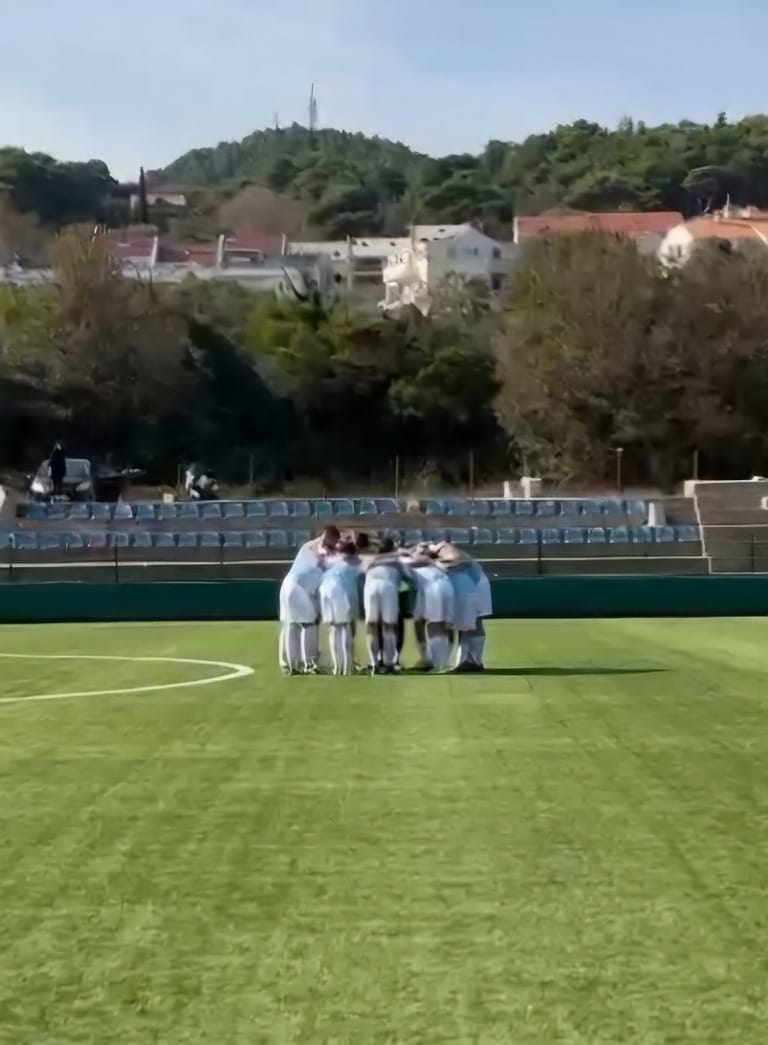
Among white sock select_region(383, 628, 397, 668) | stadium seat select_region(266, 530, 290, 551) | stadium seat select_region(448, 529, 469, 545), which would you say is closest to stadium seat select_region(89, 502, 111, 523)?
stadium seat select_region(266, 530, 290, 551)

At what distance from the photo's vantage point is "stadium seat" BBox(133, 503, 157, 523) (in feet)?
169

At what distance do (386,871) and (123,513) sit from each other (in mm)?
43753

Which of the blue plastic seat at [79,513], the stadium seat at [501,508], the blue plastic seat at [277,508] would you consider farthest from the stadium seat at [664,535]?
the blue plastic seat at [79,513]

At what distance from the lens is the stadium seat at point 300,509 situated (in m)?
52.5

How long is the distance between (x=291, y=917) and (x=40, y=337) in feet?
224

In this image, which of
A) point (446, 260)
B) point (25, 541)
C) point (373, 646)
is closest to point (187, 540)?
point (25, 541)

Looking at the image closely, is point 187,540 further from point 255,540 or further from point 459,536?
point 459,536

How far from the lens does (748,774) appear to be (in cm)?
1199

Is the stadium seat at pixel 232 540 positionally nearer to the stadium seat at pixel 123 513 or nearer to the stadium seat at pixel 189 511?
the stadium seat at pixel 189 511

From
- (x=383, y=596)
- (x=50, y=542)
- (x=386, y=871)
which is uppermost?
(x=383, y=596)

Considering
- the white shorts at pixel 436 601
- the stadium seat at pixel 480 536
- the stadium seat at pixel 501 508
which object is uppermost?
the stadium seat at pixel 501 508

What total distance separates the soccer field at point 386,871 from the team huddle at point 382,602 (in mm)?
3060

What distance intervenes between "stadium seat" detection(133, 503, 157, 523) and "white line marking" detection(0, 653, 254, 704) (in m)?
25.7

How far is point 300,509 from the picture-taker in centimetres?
5341
